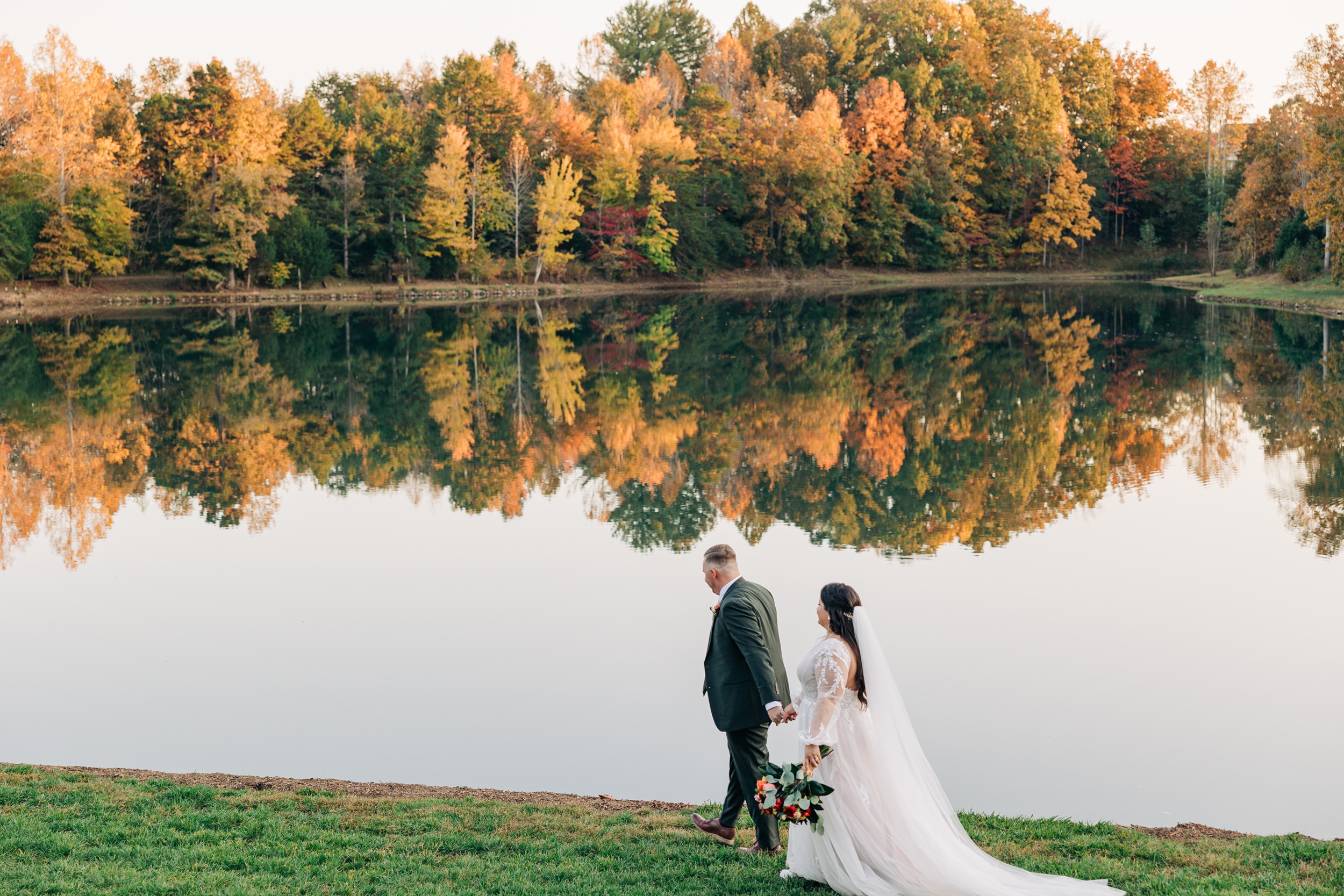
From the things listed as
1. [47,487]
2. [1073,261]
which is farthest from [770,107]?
[47,487]

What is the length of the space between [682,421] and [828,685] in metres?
17.3

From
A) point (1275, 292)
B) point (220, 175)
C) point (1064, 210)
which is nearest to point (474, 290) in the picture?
point (220, 175)

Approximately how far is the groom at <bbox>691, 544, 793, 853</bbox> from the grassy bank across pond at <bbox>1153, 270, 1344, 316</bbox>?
1564 inches

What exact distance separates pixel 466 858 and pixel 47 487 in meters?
13.6

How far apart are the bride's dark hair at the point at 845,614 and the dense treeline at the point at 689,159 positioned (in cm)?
3760

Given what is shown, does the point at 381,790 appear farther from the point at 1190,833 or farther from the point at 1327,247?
the point at 1327,247

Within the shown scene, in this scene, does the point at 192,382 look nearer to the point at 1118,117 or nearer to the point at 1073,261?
the point at 1073,261

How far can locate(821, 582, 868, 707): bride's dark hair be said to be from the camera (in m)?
5.29

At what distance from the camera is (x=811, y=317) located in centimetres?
4462

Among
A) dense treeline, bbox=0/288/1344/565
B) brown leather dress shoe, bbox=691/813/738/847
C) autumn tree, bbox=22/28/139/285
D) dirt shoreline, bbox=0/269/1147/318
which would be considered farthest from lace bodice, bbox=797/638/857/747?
autumn tree, bbox=22/28/139/285

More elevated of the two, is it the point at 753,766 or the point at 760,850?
the point at 753,766

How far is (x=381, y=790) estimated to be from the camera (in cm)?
728

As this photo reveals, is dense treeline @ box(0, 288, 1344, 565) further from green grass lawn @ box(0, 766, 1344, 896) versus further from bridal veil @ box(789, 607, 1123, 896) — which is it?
bridal veil @ box(789, 607, 1123, 896)

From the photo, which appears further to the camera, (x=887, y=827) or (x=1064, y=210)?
(x=1064, y=210)
